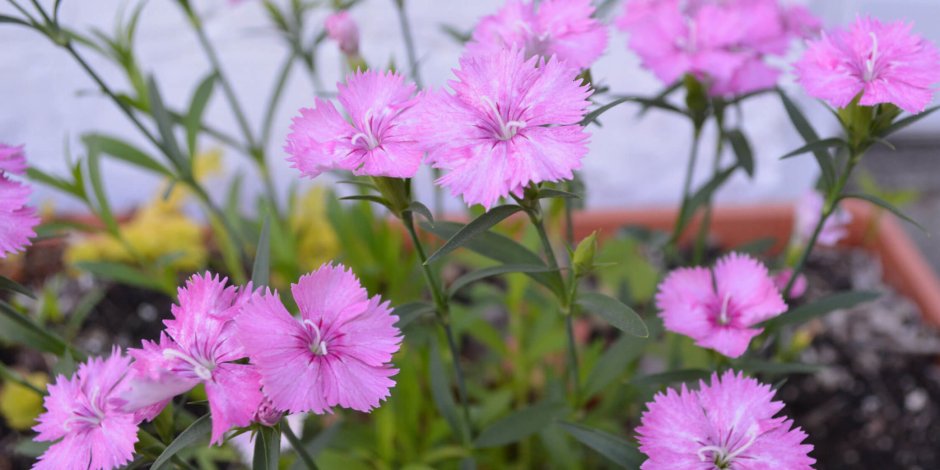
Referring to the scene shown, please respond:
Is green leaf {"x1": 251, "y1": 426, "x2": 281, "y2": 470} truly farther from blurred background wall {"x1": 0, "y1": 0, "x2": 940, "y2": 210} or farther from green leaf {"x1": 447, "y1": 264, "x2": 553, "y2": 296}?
blurred background wall {"x1": 0, "y1": 0, "x2": 940, "y2": 210}

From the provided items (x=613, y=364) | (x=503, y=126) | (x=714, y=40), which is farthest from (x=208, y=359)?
(x=714, y=40)

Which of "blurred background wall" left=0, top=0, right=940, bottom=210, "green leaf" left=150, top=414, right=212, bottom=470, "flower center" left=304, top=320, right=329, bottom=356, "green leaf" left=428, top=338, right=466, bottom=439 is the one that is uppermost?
"blurred background wall" left=0, top=0, right=940, bottom=210

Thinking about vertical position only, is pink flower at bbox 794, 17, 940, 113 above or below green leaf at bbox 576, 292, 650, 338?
above

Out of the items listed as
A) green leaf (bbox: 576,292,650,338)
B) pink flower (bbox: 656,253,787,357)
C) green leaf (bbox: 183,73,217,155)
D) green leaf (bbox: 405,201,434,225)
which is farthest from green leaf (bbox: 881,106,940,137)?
green leaf (bbox: 183,73,217,155)

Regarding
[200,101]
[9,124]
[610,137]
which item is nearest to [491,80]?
[200,101]

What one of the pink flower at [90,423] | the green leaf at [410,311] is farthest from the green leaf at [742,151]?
the pink flower at [90,423]
